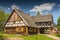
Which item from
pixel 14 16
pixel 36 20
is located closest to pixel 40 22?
pixel 36 20

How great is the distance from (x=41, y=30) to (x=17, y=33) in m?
18.3

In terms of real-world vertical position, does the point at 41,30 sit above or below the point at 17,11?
below

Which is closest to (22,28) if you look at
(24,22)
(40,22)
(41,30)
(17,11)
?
(24,22)

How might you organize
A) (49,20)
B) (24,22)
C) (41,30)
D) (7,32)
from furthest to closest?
(41,30) → (49,20) → (7,32) → (24,22)

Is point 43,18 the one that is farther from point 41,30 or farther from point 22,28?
point 22,28

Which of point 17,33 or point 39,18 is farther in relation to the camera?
point 39,18

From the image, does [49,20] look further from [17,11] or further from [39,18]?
[17,11]

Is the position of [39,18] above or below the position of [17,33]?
above

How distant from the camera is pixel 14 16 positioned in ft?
142

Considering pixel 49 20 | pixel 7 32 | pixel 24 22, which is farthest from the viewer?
pixel 49 20

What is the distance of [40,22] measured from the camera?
183 ft

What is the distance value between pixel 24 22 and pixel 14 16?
374cm

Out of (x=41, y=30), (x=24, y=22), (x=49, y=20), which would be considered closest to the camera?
(x=24, y=22)

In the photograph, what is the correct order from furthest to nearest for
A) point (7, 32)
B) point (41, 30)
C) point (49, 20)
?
point (41, 30) → point (49, 20) → point (7, 32)
